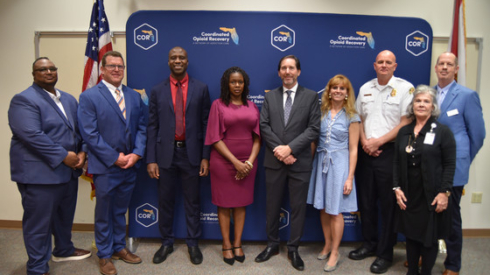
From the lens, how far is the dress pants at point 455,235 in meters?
2.50

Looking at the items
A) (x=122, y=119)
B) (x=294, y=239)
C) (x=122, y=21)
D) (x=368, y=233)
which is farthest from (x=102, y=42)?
(x=368, y=233)

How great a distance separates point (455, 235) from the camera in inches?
99.9

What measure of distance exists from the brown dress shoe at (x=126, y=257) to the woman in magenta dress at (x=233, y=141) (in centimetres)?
89

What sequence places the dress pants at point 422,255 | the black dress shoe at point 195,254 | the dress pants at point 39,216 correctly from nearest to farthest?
the dress pants at point 422,255 → the dress pants at point 39,216 → the black dress shoe at point 195,254

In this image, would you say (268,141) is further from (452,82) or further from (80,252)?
(80,252)

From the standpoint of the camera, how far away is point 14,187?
3.58 metres

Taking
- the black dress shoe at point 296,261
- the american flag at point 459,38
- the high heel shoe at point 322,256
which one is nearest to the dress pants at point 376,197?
the high heel shoe at point 322,256

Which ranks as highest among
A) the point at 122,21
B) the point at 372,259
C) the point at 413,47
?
the point at 122,21

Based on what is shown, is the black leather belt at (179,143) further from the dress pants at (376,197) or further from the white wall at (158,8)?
the dress pants at (376,197)

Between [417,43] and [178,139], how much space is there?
2612 mm

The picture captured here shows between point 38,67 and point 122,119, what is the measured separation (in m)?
0.73

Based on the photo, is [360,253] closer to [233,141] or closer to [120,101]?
[233,141]

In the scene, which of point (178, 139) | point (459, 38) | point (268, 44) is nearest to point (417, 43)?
point (459, 38)

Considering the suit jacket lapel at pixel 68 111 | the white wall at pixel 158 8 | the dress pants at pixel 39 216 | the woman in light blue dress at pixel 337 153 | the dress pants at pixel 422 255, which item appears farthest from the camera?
the white wall at pixel 158 8
